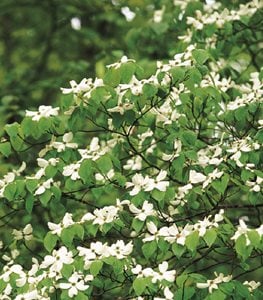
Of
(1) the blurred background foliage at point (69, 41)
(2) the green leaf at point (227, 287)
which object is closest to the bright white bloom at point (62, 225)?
(2) the green leaf at point (227, 287)

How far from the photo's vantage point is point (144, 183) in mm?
3914

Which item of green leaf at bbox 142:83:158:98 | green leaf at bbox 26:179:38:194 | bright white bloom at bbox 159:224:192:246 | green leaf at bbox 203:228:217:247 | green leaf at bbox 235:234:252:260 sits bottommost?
green leaf at bbox 26:179:38:194

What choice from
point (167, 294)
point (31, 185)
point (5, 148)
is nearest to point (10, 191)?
point (31, 185)

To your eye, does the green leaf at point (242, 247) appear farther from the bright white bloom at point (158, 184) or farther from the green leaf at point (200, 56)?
the green leaf at point (200, 56)

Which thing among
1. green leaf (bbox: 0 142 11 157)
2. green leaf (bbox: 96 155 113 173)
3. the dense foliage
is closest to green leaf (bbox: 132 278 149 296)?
the dense foliage

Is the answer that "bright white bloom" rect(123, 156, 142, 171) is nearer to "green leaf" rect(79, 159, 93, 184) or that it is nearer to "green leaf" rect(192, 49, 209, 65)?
"green leaf" rect(79, 159, 93, 184)

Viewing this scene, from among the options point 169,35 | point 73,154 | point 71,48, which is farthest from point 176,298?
point 71,48

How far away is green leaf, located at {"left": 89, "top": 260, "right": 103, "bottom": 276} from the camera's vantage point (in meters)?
3.62

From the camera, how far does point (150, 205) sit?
380 cm

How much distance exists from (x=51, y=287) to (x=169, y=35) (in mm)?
3387

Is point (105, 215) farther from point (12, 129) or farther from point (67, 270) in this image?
point (12, 129)

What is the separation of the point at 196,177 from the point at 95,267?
2.44 ft

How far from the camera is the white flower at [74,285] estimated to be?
3.66 m

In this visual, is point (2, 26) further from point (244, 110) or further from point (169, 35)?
point (244, 110)
